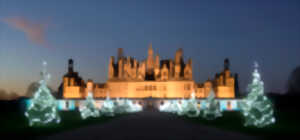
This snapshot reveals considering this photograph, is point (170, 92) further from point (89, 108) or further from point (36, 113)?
point (36, 113)

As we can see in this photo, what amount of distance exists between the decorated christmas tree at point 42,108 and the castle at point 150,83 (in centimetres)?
7411

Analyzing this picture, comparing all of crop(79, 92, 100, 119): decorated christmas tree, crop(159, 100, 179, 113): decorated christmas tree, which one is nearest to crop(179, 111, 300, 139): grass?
crop(79, 92, 100, 119): decorated christmas tree

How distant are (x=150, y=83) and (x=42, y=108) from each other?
79539 millimetres

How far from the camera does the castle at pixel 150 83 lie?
323ft

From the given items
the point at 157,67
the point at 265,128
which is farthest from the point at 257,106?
the point at 157,67

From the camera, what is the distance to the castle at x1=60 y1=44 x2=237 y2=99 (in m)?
98.3

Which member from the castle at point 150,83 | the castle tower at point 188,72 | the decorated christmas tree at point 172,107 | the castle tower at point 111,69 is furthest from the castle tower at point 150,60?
the decorated christmas tree at point 172,107

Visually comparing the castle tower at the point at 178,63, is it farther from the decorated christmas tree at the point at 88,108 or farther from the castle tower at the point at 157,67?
the decorated christmas tree at the point at 88,108

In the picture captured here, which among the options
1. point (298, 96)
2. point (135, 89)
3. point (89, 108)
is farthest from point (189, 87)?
point (89, 108)

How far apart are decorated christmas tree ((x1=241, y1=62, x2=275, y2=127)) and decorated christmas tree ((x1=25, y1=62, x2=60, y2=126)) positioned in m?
13.0

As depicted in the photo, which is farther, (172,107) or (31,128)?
(172,107)

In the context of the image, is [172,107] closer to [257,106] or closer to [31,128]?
[257,106]

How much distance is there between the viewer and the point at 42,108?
23.0m

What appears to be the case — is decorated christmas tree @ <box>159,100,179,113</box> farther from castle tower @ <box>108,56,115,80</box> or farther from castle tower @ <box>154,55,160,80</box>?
castle tower @ <box>108,56,115,80</box>
